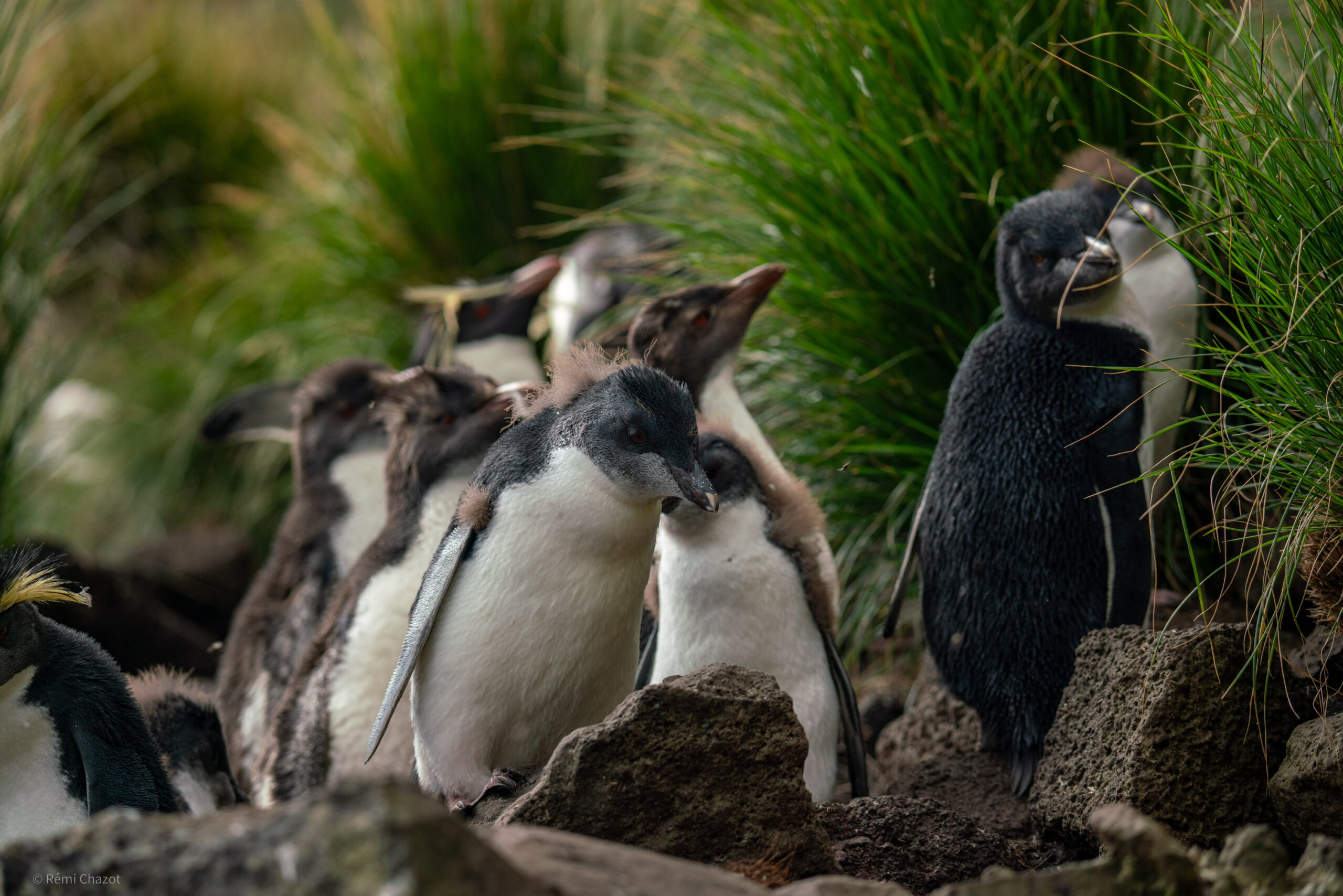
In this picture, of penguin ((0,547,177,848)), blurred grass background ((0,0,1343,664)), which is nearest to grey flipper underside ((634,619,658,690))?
blurred grass background ((0,0,1343,664))

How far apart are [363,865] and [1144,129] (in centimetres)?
313

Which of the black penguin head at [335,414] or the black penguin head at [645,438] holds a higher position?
the black penguin head at [645,438]

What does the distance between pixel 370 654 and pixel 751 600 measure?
1071 millimetres

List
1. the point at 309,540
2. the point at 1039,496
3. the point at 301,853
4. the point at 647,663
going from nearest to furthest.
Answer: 1. the point at 301,853
2. the point at 1039,496
3. the point at 647,663
4. the point at 309,540

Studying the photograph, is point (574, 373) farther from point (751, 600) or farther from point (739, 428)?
point (739, 428)

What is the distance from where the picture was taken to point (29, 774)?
7.65 ft

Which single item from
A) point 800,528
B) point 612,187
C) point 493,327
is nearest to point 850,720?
point 800,528

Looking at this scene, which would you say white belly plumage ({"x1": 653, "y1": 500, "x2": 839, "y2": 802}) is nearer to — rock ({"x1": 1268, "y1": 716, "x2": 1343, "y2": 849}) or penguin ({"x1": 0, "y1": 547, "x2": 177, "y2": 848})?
rock ({"x1": 1268, "y1": 716, "x2": 1343, "y2": 849})

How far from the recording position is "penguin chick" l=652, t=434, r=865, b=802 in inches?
115

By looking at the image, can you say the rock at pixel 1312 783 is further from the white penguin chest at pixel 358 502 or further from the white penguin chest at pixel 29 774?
the white penguin chest at pixel 358 502

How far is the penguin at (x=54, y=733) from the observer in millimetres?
2314

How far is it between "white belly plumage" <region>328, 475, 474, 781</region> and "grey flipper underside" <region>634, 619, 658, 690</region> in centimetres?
61

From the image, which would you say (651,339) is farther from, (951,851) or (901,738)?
(951,851)

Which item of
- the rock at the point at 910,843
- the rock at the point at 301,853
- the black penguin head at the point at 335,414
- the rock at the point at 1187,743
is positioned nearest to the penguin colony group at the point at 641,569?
the black penguin head at the point at 335,414
